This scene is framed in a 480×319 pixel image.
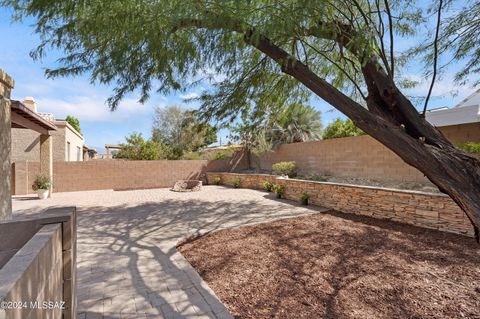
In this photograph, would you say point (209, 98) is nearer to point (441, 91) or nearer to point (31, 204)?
point (441, 91)

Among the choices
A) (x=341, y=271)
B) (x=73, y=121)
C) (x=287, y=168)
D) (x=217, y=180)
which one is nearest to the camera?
(x=341, y=271)

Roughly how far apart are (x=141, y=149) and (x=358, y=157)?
14.4 metres

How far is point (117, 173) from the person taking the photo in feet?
49.3

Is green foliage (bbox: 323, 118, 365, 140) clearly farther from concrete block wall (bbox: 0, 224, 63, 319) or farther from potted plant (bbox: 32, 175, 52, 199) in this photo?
potted plant (bbox: 32, 175, 52, 199)

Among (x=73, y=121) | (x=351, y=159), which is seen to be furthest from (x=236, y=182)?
(x=73, y=121)

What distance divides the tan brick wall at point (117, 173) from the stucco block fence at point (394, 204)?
354 inches

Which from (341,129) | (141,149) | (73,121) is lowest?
(141,149)

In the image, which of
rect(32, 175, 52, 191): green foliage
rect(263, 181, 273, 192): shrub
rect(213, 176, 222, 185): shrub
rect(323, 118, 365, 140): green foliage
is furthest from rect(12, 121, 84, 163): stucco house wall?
rect(323, 118, 365, 140): green foliage

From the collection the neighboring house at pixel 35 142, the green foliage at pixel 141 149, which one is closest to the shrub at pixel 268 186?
the green foliage at pixel 141 149

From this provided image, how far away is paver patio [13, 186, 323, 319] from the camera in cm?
303

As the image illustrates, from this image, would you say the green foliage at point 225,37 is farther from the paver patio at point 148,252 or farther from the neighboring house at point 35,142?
the neighboring house at point 35,142

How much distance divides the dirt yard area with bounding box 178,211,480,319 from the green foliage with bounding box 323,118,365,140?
27.4ft

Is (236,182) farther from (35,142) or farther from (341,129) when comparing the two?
(35,142)

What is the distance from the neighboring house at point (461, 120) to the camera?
6.94 m
